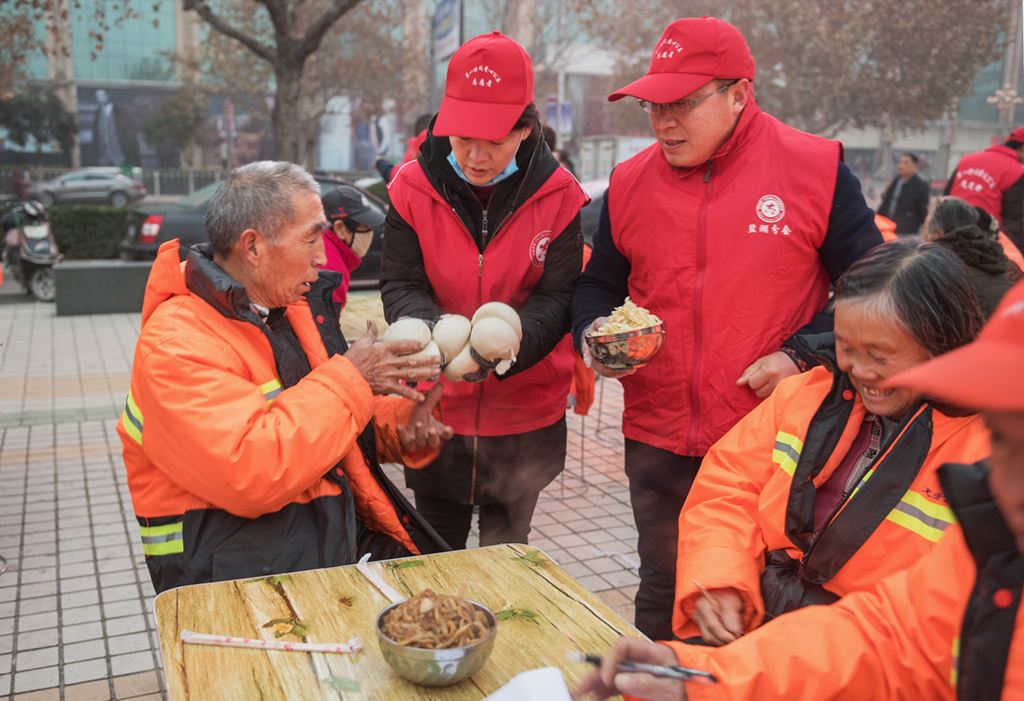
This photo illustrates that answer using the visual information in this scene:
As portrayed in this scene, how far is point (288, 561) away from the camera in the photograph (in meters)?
2.28

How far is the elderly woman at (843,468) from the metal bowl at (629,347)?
0.36 metres

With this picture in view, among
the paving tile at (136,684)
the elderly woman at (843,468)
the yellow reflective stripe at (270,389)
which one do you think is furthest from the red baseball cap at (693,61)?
the paving tile at (136,684)

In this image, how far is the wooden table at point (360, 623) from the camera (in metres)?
1.64

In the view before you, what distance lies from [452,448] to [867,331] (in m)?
1.45

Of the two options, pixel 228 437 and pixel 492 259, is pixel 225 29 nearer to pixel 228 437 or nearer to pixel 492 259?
pixel 492 259

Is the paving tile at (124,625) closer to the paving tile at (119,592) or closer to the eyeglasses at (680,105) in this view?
the paving tile at (119,592)

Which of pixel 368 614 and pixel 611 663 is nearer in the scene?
pixel 611 663

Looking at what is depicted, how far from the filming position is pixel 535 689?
1.44 m

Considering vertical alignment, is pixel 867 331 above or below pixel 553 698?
above

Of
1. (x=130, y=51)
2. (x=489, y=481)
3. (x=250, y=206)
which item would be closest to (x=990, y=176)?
(x=489, y=481)

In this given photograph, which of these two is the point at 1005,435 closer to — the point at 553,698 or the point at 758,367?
the point at 553,698

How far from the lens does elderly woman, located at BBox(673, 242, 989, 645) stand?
1.83 metres

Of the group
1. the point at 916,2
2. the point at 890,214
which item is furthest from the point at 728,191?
the point at 916,2

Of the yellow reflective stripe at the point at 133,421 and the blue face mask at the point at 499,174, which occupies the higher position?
the blue face mask at the point at 499,174
